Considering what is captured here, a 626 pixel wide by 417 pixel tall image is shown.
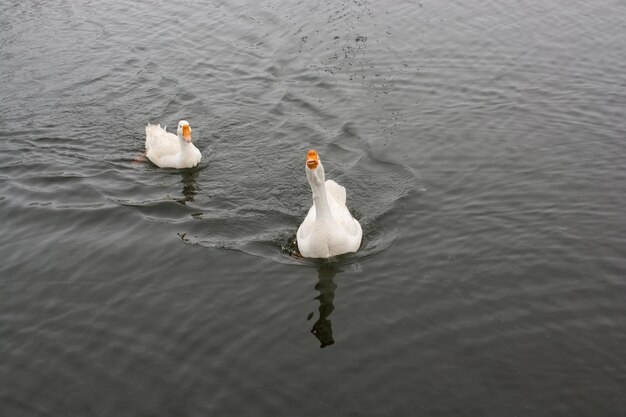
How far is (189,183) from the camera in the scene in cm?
1380

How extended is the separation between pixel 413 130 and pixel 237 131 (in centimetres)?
393

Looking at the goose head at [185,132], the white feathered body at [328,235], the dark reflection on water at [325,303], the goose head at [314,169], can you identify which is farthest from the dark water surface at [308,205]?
the goose head at [314,169]

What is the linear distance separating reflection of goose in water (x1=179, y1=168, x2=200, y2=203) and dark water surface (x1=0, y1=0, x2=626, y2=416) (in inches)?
2.5

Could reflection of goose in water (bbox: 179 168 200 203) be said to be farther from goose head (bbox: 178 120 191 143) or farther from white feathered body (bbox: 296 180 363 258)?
white feathered body (bbox: 296 180 363 258)

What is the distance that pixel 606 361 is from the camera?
8.51 m

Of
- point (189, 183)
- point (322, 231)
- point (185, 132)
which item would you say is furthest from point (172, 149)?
point (322, 231)

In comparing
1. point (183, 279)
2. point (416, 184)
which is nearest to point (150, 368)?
point (183, 279)

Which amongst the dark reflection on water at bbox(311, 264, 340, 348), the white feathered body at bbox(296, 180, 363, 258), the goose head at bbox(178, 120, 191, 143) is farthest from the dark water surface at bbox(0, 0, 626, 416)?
the goose head at bbox(178, 120, 191, 143)

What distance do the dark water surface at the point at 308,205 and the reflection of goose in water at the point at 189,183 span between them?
0.06 meters

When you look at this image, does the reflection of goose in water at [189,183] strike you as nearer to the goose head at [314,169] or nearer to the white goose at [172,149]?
the white goose at [172,149]

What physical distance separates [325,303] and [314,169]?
6.88 feet

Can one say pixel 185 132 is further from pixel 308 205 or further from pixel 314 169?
pixel 314 169

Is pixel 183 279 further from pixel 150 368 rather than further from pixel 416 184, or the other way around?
pixel 416 184

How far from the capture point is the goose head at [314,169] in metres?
10.5
